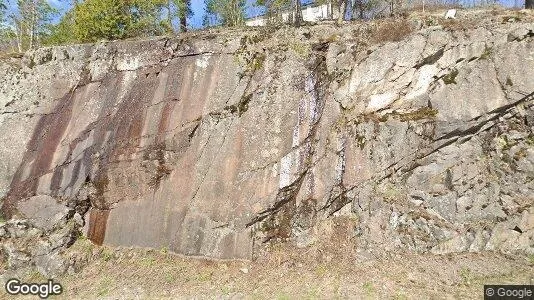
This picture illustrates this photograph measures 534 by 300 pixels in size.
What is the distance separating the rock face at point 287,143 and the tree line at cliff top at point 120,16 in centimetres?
315

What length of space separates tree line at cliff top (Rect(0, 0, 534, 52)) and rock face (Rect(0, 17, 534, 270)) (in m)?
3.15

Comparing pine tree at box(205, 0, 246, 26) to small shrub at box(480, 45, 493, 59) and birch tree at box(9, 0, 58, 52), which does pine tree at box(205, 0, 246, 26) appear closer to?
birch tree at box(9, 0, 58, 52)

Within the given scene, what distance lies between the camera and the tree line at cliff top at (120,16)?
14.0 meters

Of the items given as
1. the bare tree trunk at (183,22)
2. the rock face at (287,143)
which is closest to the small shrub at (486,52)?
the rock face at (287,143)

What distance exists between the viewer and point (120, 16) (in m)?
14.2

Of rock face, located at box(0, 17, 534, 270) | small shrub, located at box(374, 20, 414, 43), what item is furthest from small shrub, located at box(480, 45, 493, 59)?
small shrub, located at box(374, 20, 414, 43)

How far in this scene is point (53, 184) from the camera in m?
10.6

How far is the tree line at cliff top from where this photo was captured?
46.0 ft

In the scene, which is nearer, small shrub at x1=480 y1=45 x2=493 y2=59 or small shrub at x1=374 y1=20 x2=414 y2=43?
small shrub at x1=480 y1=45 x2=493 y2=59

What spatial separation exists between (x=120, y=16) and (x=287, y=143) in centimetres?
919

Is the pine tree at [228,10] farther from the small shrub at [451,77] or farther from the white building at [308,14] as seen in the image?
the small shrub at [451,77]

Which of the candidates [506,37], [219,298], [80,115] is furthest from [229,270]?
[506,37]

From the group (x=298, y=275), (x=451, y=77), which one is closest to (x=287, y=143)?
(x=298, y=275)

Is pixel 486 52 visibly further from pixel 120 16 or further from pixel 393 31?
pixel 120 16
